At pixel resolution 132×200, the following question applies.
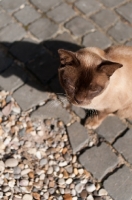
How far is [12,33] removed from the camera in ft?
13.2

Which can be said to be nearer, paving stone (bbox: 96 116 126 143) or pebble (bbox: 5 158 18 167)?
pebble (bbox: 5 158 18 167)

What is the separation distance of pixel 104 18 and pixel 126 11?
0.40 m

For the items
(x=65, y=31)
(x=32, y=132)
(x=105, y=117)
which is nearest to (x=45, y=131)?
(x=32, y=132)

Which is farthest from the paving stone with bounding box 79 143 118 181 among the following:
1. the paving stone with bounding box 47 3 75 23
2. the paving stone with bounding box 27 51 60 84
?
the paving stone with bounding box 47 3 75 23

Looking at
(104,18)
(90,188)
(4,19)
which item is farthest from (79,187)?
(4,19)

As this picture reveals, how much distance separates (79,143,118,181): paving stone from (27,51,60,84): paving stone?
3.75 feet

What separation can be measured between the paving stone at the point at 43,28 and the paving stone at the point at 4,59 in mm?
528

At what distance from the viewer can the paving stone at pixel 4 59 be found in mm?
3740

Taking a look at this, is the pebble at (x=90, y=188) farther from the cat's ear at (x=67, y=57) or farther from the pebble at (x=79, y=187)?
the cat's ear at (x=67, y=57)

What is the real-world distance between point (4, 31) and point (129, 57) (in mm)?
2076

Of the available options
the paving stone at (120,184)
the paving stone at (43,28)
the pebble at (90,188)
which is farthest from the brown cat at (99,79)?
the paving stone at (43,28)

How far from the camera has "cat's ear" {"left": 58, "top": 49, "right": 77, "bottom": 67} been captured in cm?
234

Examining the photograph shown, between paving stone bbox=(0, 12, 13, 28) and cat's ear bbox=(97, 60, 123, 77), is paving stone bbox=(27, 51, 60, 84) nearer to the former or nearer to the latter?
paving stone bbox=(0, 12, 13, 28)

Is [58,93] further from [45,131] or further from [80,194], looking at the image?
[80,194]
